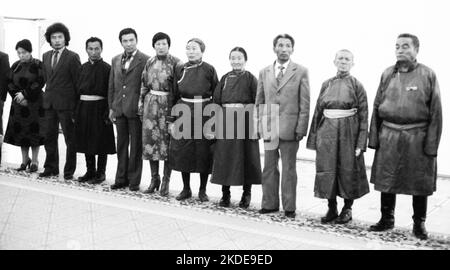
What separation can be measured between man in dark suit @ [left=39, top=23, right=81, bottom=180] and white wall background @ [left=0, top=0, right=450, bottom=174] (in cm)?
239

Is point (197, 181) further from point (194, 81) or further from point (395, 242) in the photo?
point (395, 242)

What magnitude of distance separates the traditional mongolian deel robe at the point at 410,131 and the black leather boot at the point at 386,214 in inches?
4.6

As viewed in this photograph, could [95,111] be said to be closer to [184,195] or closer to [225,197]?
→ [184,195]

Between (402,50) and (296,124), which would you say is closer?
(402,50)

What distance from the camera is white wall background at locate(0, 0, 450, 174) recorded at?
18.3ft

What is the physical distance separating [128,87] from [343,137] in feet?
7.17

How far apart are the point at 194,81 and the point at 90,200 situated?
142 centimetres

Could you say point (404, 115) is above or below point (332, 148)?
above

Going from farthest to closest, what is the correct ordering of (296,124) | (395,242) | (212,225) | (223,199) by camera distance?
(223,199), (296,124), (212,225), (395,242)

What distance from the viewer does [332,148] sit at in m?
3.80

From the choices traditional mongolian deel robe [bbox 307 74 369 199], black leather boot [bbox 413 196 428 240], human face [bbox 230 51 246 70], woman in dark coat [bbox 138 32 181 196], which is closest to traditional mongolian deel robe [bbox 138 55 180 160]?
woman in dark coat [bbox 138 32 181 196]

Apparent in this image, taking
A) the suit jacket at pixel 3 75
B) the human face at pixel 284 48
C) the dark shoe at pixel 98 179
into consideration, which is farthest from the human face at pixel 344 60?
the suit jacket at pixel 3 75

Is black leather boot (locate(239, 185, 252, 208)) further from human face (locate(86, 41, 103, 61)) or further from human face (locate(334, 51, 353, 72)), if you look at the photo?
human face (locate(86, 41, 103, 61))

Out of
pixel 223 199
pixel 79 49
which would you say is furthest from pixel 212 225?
pixel 79 49
